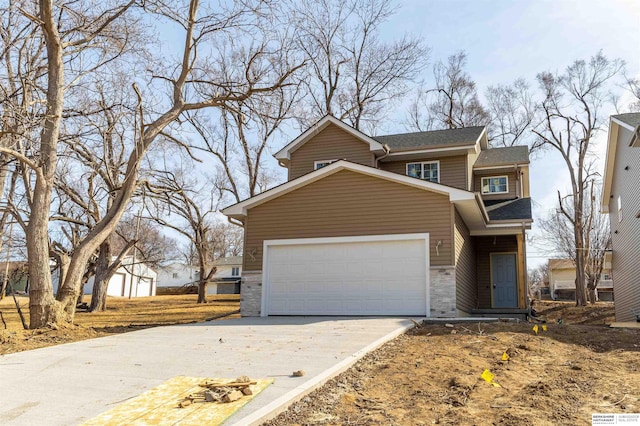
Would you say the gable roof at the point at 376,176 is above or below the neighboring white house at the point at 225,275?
above

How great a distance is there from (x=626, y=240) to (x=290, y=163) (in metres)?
12.2

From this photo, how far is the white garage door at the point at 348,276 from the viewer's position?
41.2 ft

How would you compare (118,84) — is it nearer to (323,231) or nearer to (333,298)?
(323,231)

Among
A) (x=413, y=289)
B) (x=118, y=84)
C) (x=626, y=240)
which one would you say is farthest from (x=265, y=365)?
(x=626, y=240)

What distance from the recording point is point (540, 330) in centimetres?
919

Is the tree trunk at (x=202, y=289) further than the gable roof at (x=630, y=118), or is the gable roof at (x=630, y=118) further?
the tree trunk at (x=202, y=289)

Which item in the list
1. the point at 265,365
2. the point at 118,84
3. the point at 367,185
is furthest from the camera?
the point at 367,185

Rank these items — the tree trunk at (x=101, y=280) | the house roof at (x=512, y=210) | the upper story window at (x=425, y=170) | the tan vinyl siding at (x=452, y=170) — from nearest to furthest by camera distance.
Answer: the house roof at (x=512, y=210)
the tan vinyl siding at (x=452, y=170)
the upper story window at (x=425, y=170)
the tree trunk at (x=101, y=280)

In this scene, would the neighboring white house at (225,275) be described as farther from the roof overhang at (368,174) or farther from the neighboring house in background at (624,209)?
the neighboring house in background at (624,209)

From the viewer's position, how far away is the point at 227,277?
5269cm

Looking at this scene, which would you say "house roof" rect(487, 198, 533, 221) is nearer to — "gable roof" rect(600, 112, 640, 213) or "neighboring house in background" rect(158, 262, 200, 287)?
"gable roof" rect(600, 112, 640, 213)

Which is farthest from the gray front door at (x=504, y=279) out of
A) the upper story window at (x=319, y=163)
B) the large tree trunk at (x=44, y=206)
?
the large tree trunk at (x=44, y=206)

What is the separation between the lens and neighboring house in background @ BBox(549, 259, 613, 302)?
33438mm

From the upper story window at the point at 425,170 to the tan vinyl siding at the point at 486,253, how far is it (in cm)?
292
